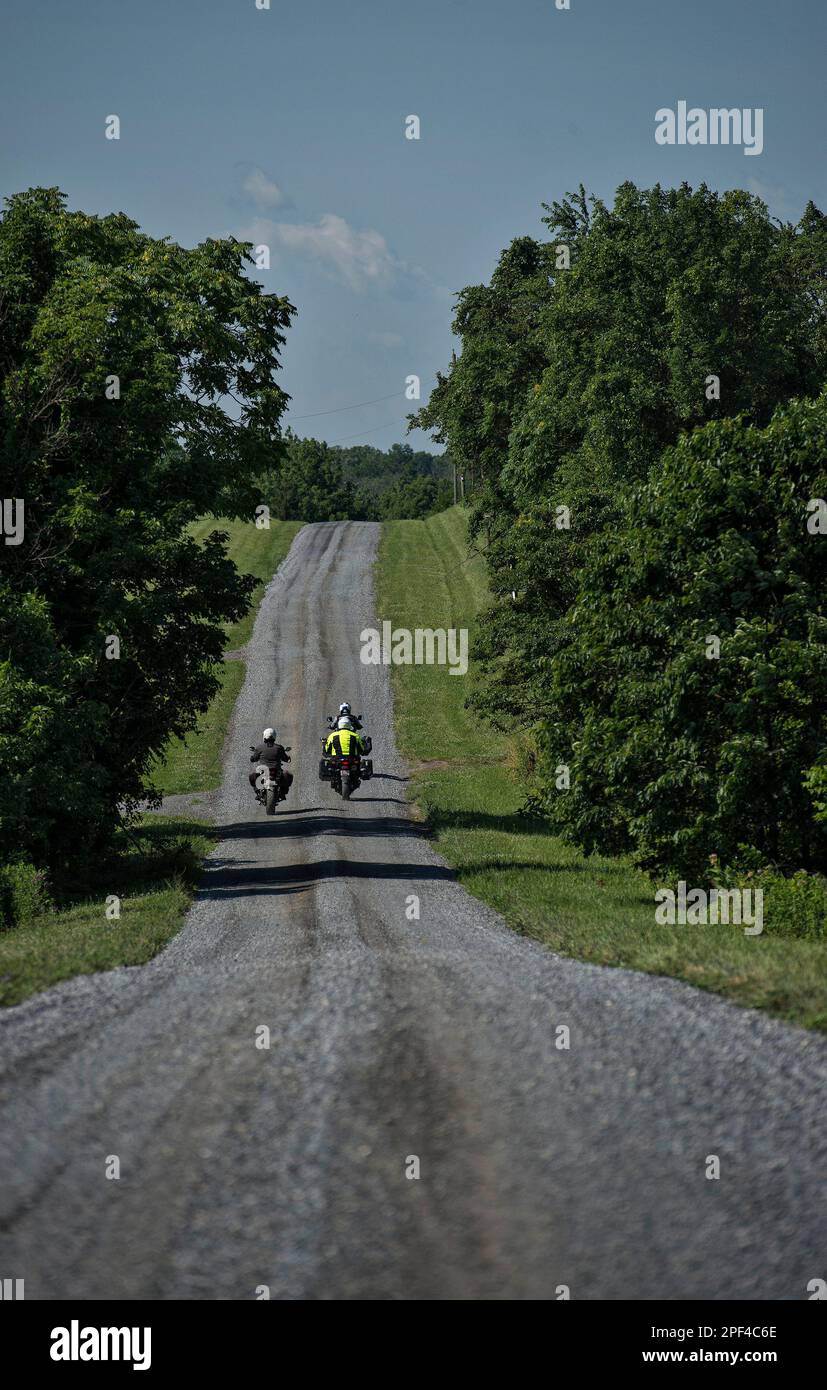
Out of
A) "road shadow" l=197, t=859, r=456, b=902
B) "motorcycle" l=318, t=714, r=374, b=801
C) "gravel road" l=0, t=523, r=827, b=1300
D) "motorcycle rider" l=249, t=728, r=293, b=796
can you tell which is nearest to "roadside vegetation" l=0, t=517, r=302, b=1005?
"road shadow" l=197, t=859, r=456, b=902

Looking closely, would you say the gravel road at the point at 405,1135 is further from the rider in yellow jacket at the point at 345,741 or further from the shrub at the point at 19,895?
the rider in yellow jacket at the point at 345,741

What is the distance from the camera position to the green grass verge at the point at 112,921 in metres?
12.8

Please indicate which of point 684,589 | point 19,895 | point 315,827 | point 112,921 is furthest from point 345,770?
point 112,921

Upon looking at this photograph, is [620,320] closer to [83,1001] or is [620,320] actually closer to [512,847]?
[512,847]

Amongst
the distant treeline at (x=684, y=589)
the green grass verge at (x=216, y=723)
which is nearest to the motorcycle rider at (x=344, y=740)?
the green grass verge at (x=216, y=723)

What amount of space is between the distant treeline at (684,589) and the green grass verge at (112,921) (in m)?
7.97

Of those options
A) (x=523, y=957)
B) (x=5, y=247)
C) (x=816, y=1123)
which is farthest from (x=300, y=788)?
(x=816, y=1123)

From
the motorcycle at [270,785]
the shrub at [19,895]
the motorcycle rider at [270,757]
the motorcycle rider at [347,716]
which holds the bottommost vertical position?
the shrub at [19,895]

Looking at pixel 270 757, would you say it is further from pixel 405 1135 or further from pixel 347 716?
pixel 405 1135

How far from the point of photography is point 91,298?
71.5 feet

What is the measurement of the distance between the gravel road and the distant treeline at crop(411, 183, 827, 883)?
7.41 meters

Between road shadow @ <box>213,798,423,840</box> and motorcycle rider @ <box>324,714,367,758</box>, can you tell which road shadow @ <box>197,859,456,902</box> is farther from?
motorcycle rider @ <box>324,714,367,758</box>

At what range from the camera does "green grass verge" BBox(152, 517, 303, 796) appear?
1542 inches

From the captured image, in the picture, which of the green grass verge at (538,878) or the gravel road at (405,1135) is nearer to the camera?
the gravel road at (405,1135)
